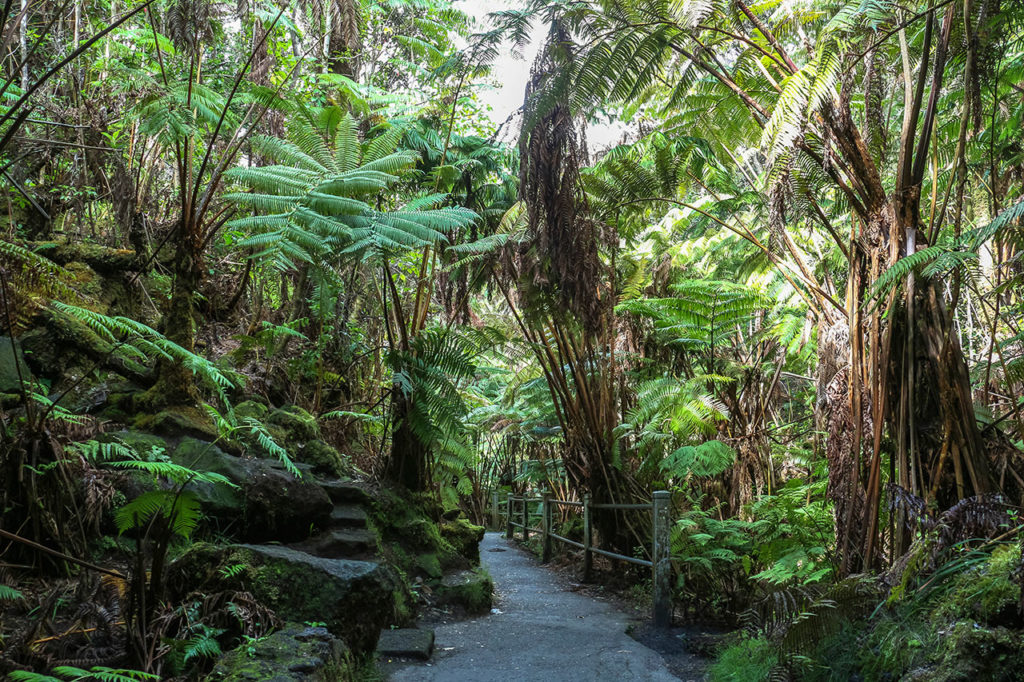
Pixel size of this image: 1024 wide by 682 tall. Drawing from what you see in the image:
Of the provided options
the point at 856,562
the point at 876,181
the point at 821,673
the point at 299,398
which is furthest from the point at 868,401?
the point at 299,398

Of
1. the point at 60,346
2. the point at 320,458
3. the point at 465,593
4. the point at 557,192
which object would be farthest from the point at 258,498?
the point at 557,192

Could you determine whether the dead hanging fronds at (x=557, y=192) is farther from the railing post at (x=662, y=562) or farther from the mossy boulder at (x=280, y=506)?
the mossy boulder at (x=280, y=506)

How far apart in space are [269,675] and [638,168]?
16.5 ft

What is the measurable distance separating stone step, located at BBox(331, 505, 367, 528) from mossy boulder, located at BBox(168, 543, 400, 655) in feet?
3.56

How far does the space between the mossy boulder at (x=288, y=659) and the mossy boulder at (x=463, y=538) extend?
348cm

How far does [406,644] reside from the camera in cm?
423

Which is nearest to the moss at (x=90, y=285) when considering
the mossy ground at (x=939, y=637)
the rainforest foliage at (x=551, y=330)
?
the rainforest foliage at (x=551, y=330)

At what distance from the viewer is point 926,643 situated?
258 cm

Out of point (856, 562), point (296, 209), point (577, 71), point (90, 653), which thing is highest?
point (577, 71)

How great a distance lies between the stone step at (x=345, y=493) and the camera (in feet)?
17.8

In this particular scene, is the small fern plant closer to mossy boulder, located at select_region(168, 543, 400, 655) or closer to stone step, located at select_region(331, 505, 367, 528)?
mossy boulder, located at select_region(168, 543, 400, 655)

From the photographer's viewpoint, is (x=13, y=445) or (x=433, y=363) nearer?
(x=13, y=445)

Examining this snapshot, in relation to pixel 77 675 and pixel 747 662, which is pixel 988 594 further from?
pixel 77 675

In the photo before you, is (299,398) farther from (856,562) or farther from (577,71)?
(856,562)
